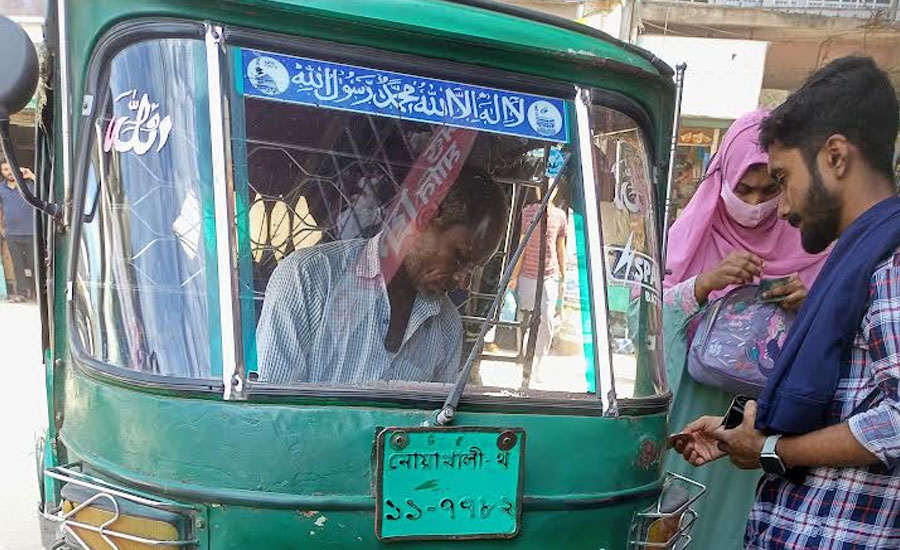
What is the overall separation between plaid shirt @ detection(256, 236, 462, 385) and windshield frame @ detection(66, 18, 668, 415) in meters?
0.09

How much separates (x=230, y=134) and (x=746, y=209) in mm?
1790

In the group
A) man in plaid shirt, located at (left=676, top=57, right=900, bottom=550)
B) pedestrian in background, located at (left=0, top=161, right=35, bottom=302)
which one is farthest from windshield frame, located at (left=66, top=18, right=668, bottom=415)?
pedestrian in background, located at (left=0, top=161, right=35, bottom=302)

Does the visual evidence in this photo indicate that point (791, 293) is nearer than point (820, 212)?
Result: No

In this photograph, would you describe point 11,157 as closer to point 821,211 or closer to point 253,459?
point 253,459

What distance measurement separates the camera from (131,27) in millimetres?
1570

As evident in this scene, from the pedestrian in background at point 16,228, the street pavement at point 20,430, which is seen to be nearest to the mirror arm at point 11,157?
the street pavement at point 20,430

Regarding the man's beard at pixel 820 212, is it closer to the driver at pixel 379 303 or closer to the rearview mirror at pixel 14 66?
the driver at pixel 379 303

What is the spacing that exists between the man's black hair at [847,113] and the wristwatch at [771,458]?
615 mm

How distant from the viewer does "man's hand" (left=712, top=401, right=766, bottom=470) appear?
172cm

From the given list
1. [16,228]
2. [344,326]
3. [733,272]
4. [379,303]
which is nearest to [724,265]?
[733,272]

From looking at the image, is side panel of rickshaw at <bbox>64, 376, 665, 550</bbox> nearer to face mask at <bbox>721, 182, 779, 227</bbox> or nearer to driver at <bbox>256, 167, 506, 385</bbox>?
driver at <bbox>256, 167, 506, 385</bbox>

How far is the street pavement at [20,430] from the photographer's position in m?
3.72

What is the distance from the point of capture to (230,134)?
1.58 meters

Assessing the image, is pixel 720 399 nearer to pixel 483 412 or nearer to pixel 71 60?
pixel 483 412
